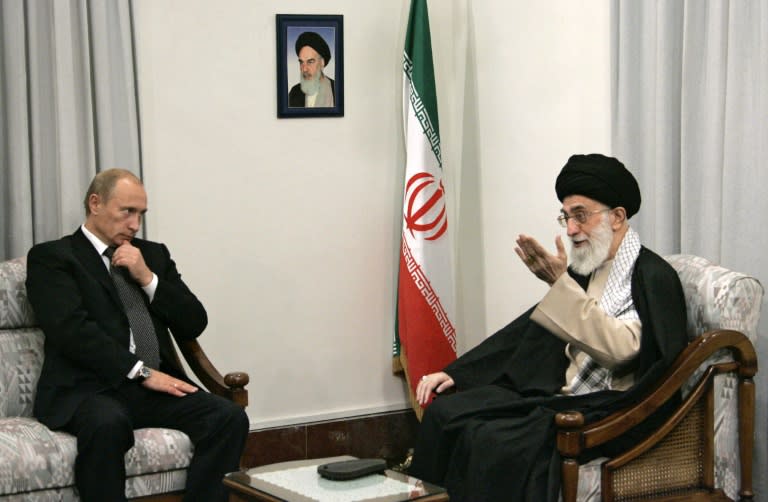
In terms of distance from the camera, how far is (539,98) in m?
4.70

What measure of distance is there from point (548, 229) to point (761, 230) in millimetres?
1279

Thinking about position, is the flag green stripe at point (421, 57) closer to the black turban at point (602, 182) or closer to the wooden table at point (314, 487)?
the black turban at point (602, 182)

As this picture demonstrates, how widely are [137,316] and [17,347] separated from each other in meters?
0.43

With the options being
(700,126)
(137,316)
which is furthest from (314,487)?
(700,126)

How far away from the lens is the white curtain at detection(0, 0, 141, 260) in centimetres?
420

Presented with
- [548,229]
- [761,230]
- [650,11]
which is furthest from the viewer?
[548,229]

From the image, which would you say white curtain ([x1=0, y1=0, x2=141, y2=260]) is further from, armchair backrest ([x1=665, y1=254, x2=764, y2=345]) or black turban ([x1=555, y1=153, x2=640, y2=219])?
armchair backrest ([x1=665, y1=254, x2=764, y2=345])

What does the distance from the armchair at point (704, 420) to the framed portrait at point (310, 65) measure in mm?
2188

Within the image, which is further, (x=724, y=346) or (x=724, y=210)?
(x=724, y=210)

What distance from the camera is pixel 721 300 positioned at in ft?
10.6

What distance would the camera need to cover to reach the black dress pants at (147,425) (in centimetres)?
340

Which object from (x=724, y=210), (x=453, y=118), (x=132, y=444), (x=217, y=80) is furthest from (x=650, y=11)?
(x=132, y=444)

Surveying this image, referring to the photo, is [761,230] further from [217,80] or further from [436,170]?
[217,80]

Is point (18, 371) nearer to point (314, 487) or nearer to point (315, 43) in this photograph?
point (314, 487)
